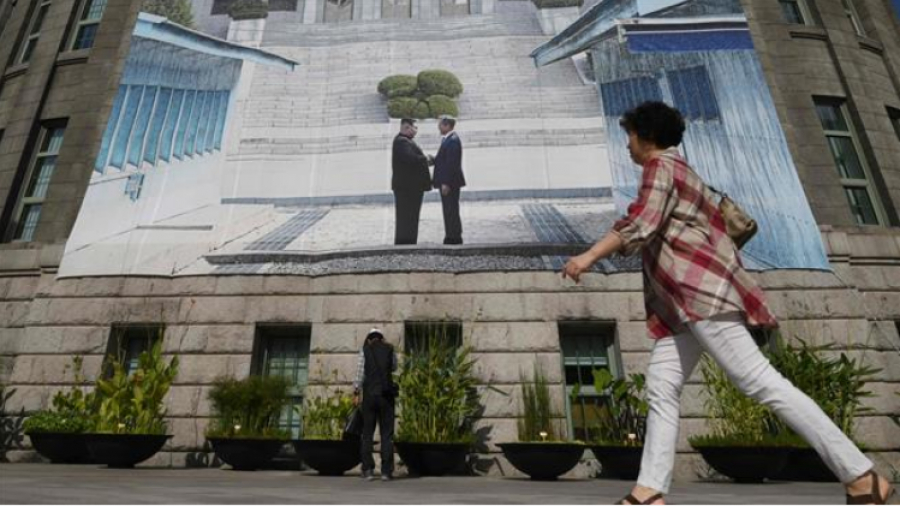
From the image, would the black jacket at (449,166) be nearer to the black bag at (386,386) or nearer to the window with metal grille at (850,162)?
the black bag at (386,386)

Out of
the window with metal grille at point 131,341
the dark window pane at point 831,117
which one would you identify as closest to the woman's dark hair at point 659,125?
the window with metal grille at point 131,341

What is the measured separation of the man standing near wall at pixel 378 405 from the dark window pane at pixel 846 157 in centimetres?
1165

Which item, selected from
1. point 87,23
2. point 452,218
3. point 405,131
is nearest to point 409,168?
point 405,131

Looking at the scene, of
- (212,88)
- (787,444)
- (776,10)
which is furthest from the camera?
(776,10)

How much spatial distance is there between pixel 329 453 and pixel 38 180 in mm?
10922

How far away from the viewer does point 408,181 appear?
34.7 feet

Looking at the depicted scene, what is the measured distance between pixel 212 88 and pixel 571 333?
950 centimetres

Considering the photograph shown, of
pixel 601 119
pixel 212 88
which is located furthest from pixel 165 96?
pixel 601 119

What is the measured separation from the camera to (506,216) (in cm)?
1013

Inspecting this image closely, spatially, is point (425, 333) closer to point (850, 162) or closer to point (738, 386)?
point (738, 386)

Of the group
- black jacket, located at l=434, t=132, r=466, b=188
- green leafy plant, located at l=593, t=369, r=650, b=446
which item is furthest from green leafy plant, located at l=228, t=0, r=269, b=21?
green leafy plant, located at l=593, t=369, r=650, b=446

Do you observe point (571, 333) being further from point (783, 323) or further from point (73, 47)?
point (73, 47)

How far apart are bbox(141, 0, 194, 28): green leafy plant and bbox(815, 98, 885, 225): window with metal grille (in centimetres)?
1529

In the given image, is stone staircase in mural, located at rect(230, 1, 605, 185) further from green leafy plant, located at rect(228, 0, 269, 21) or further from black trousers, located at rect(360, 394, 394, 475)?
black trousers, located at rect(360, 394, 394, 475)
